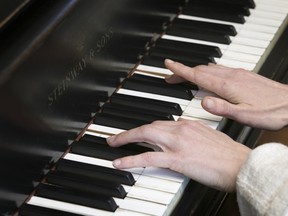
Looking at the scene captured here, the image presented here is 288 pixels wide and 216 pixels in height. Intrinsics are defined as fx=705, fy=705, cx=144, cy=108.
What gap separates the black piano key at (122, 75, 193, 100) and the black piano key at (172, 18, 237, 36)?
0.32m

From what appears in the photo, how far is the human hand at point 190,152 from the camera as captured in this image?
1.51 m

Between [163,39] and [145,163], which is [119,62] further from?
[145,163]

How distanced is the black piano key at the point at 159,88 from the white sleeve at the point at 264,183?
35 cm

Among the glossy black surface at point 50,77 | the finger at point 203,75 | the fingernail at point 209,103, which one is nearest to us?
the glossy black surface at point 50,77

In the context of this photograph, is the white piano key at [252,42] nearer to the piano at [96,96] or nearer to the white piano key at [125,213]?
the piano at [96,96]

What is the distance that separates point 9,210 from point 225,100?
0.61m

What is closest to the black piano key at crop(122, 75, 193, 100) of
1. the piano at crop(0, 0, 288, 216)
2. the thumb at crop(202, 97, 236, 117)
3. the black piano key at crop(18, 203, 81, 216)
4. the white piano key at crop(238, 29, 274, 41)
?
the piano at crop(0, 0, 288, 216)

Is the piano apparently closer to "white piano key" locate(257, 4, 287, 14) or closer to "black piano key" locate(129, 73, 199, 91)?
"black piano key" locate(129, 73, 199, 91)

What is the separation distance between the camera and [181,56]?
195cm

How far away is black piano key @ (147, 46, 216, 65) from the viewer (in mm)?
1930

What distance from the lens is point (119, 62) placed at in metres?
1.84

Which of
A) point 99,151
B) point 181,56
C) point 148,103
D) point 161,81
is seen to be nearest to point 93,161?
point 99,151

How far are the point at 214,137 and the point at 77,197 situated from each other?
336 millimetres

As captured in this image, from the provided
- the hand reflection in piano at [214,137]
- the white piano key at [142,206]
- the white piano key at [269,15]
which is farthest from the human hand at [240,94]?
the white piano key at [269,15]
